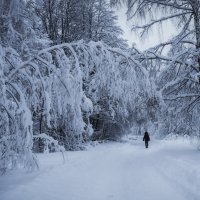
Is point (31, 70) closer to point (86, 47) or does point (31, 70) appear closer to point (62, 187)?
point (86, 47)

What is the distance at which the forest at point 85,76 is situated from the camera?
5.71 meters

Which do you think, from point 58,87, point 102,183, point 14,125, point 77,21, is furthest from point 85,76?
point 77,21

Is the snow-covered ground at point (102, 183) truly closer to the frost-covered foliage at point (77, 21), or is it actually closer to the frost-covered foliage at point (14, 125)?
the frost-covered foliage at point (14, 125)

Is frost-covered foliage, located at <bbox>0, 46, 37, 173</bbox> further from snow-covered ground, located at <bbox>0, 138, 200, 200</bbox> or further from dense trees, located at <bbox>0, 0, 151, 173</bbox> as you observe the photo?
snow-covered ground, located at <bbox>0, 138, 200, 200</bbox>

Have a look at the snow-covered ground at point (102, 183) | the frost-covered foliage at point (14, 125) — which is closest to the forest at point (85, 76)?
the frost-covered foliage at point (14, 125)

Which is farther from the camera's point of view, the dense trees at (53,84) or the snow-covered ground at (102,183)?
the snow-covered ground at (102,183)

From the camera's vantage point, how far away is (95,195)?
701 cm

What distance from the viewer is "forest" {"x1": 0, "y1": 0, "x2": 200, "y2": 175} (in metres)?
5.71

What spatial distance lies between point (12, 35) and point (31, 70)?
3.49ft

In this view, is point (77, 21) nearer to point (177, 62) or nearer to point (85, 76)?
point (177, 62)

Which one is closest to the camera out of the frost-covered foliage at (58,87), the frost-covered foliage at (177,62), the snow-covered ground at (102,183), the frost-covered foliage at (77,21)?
the frost-covered foliage at (58,87)

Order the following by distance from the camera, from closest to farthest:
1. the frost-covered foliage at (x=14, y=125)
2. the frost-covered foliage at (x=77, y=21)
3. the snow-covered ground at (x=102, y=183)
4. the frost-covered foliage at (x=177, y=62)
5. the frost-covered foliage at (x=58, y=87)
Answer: the frost-covered foliage at (x=14, y=125)
the frost-covered foliage at (x=58, y=87)
the snow-covered ground at (x=102, y=183)
the frost-covered foliage at (x=177, y=62)
the frost-covered foliage at (x=77, y=21)

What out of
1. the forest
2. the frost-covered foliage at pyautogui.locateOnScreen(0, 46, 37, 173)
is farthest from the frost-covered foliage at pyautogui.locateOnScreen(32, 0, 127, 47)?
the frost-covered foliage at pyautogui.locateOnScreen(0, 46, 37, 173)

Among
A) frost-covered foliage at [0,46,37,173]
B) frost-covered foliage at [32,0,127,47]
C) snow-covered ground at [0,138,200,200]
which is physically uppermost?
frost-covered foliage at [32,0,127,47]
